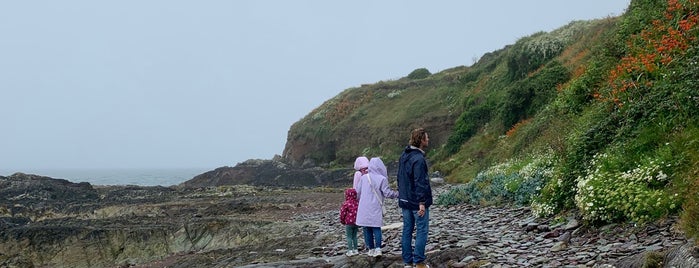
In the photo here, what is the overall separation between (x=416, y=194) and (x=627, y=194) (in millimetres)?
3375

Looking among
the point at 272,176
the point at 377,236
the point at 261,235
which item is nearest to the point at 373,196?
the point at 377,236

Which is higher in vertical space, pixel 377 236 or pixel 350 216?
pixel 350 216

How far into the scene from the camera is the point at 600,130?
12094 mm

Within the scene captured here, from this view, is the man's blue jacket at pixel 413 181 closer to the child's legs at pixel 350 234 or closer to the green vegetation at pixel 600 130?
the child's legs at pixel 350 234

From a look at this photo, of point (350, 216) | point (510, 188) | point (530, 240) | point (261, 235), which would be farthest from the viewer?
point (261, 235)

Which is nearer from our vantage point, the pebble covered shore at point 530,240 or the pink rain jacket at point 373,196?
the pebble covered shore at point 530,240

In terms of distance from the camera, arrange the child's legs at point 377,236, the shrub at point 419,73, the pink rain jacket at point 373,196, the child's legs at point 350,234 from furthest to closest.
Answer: the shrub at point 419,73 → the child's legs at point 350,234 → the child's legs at point 377,236 → the pink rain jacket at point 373,196

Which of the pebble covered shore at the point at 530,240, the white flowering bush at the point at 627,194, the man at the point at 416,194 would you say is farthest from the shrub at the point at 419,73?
the man at the point at 416,194

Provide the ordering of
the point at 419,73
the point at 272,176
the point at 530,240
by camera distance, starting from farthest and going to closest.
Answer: the point at 419,73
the point at 272,176
the point at 530,240

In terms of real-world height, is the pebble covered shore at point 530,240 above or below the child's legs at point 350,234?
below

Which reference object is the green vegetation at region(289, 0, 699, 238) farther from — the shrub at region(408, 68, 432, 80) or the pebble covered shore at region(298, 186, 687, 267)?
the shrub at region(408, 68, 432, 80)

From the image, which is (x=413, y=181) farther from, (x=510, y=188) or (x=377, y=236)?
(x=510, y=188)

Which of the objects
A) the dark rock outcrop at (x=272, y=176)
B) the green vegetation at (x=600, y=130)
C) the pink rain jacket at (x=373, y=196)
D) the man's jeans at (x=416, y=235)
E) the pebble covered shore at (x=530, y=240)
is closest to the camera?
the pebble covered shore at (x=530, y=240)

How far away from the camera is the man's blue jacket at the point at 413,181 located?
854cm
